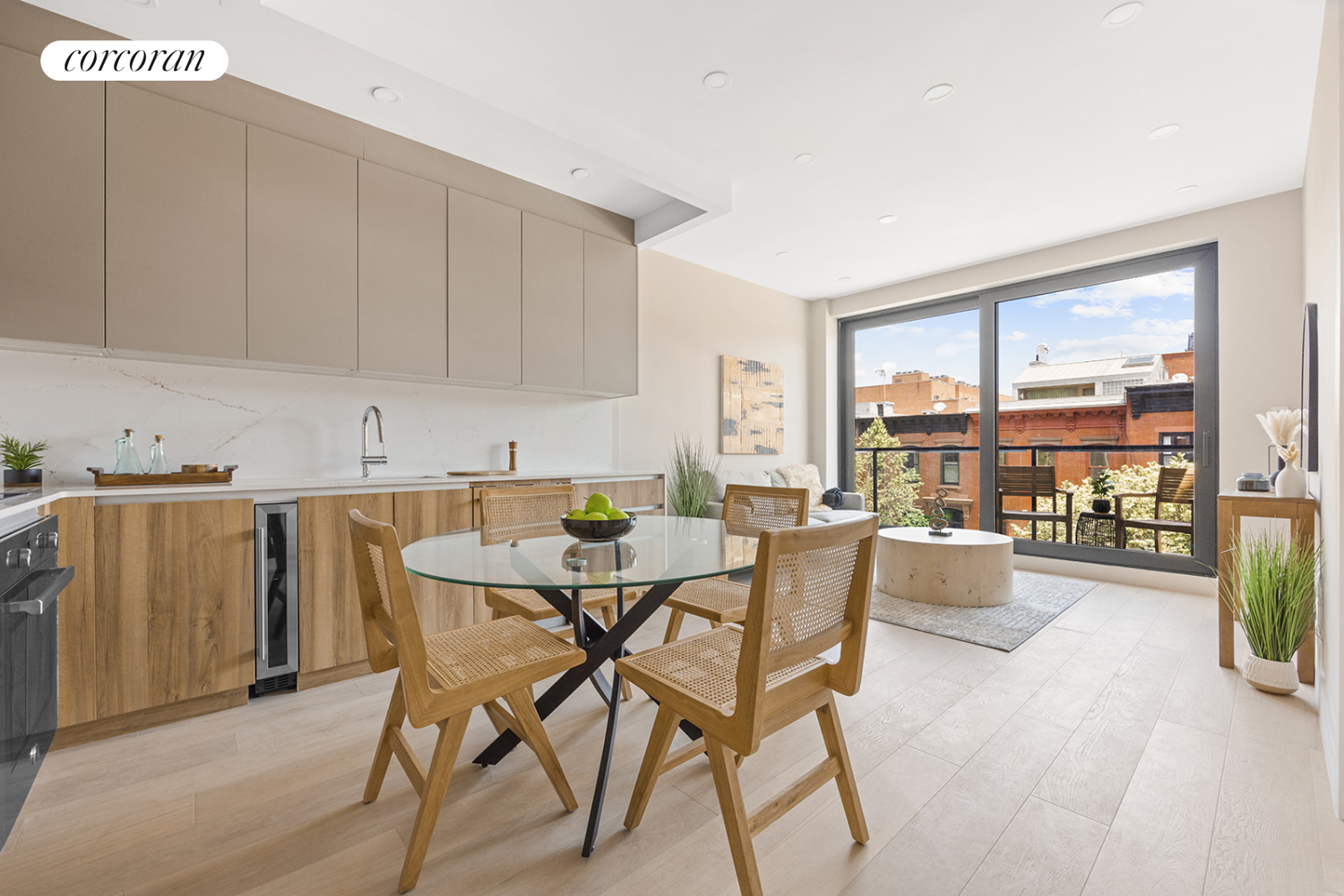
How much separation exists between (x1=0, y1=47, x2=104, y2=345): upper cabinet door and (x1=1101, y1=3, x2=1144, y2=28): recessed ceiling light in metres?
3.88

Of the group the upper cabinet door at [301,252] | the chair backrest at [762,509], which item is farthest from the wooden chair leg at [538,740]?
the upper cabinet door at [301,252]

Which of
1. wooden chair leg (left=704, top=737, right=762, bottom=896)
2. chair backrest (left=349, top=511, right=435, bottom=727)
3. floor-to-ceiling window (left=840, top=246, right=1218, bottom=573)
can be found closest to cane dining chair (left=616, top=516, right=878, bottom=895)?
wooden chair leg (left=704, top=737, right=762, bottom=896)

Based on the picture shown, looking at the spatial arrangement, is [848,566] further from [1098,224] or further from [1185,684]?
[1098,224]

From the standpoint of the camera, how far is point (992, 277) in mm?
4996

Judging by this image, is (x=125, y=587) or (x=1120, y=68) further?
(x=1120, y=68)

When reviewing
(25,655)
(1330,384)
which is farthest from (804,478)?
(25,655)

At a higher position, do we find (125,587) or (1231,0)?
(1231,0)

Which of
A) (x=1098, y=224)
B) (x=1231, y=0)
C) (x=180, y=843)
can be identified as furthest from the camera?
(x=1098, y=224)

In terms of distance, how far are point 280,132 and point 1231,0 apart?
3.89m

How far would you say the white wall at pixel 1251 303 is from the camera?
11.9 ft

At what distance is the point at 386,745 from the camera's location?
167 centimetres

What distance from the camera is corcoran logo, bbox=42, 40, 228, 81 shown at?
2.12 meters

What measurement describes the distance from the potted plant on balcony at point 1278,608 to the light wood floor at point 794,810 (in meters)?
0.12

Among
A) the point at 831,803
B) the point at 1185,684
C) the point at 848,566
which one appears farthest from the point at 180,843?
the point at 1185,684
